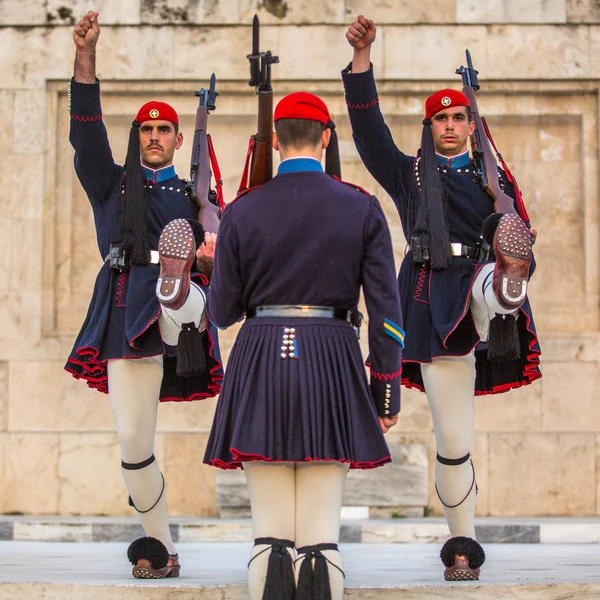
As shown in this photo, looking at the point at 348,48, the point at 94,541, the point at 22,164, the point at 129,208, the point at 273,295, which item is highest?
the point at 348,48

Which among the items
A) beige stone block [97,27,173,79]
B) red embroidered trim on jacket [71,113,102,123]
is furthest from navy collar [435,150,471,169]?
beige stone block [97,27,173,79]

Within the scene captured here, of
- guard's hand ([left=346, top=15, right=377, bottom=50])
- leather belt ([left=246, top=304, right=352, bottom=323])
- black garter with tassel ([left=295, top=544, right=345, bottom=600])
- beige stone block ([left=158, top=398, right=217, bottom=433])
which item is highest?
guard's hand ([left=346, top=15, right=377, bottom=50])

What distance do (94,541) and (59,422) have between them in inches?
44.9

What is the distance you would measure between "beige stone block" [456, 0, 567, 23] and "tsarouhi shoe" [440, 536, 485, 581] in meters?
5.51

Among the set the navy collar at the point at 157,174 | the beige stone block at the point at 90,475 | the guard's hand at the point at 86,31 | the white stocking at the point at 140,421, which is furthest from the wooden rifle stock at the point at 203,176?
the beige stone block at the point at 90,475

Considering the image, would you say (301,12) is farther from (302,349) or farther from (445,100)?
(302,349)

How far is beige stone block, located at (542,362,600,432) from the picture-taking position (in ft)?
34.1

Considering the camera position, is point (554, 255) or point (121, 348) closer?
point (121, 348)

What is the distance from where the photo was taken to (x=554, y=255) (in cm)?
1088

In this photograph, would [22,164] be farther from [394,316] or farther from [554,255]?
[394,316]

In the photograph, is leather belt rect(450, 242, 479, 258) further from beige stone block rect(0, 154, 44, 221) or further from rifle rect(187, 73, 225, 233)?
beige stone block rect(0, 154, 44, 221)

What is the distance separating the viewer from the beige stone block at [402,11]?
10688 millimetres

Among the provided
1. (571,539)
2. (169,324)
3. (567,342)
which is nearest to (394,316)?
(169,324)

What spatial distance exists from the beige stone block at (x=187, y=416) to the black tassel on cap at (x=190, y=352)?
14.2 ft
